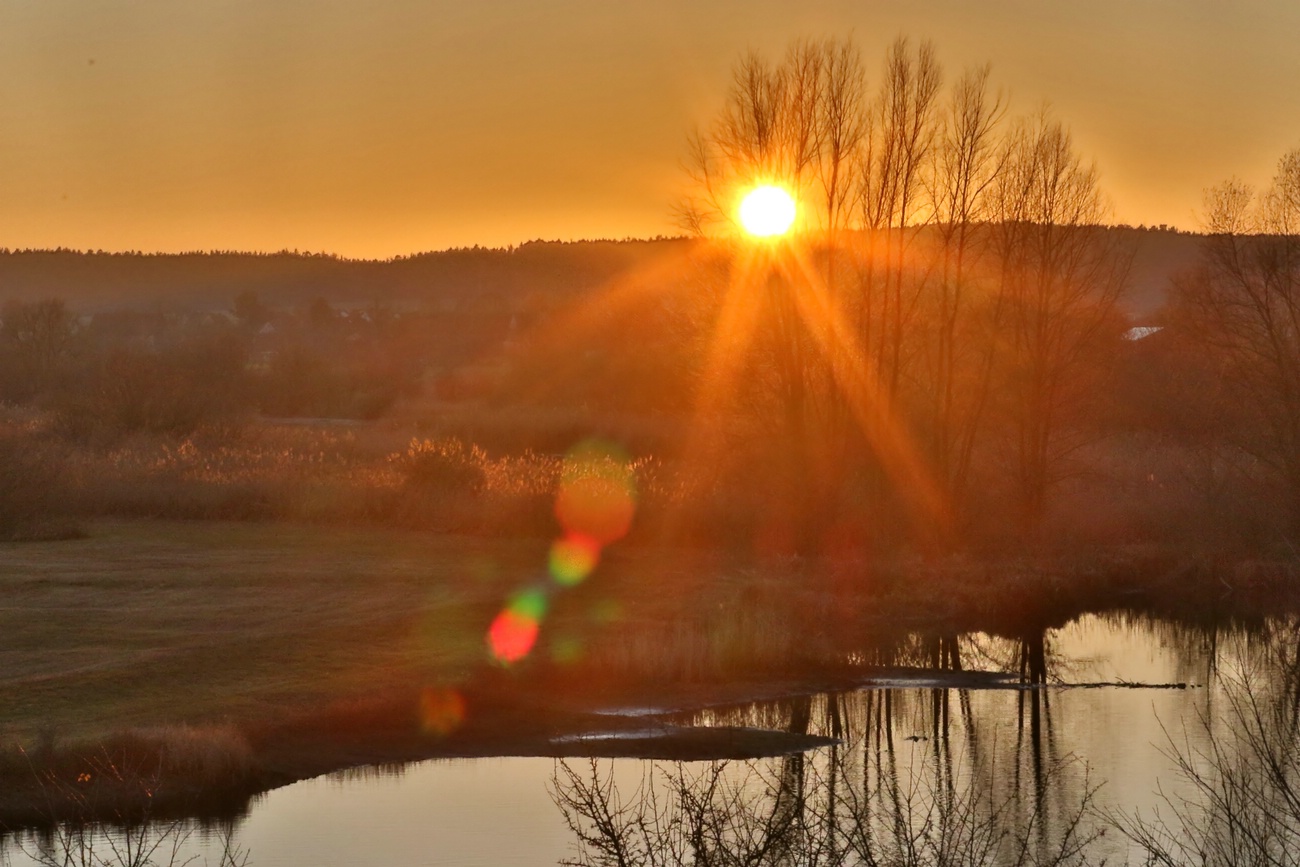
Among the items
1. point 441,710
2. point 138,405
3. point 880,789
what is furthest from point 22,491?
point 880,789

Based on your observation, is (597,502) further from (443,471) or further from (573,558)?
(443,471)

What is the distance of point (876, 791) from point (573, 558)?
59.4 ft

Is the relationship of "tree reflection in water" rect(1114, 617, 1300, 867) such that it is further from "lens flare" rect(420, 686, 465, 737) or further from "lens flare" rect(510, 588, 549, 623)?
"lens flare" rect(510, 588, 549, 623)

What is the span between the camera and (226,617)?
933 inches

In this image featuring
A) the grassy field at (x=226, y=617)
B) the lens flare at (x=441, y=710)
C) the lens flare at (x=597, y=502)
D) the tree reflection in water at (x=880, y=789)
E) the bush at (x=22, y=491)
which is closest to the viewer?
the tree reflection in water at (x=880, y=789)

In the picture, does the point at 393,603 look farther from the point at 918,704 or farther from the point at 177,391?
the point at 177,391

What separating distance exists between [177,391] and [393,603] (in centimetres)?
2776

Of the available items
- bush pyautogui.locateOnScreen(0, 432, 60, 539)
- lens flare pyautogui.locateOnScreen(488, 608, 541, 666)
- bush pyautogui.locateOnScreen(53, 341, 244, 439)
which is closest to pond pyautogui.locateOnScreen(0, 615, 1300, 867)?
lens flare pyautogui.locateOnScreen(488, 608, 541, 666)

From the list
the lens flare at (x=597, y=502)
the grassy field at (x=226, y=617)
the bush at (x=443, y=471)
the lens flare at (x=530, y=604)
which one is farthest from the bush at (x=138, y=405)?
the lens flare at (x=530, y=604)

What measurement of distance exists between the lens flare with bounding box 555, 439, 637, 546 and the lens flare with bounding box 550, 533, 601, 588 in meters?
0.39

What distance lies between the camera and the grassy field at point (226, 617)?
18.2 meters

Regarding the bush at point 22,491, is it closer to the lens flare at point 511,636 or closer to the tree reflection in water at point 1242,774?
the lens flare at point 511,636

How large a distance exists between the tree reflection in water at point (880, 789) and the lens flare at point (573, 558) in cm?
905

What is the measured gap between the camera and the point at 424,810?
51.4 feet
